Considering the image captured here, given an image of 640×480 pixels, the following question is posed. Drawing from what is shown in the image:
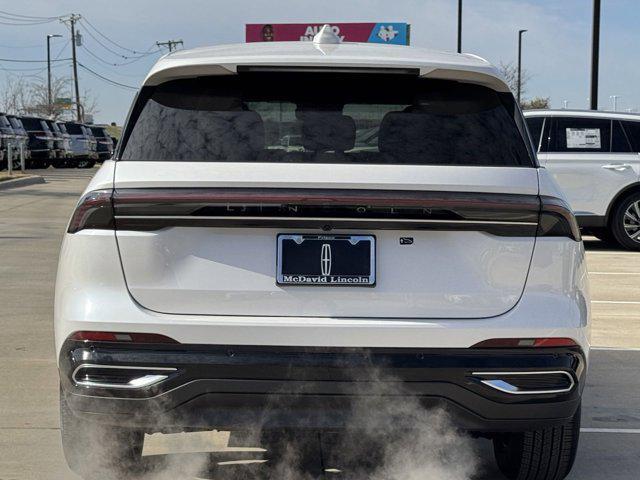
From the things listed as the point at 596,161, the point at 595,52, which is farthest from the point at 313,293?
the point at 595,52

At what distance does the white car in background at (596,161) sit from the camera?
46.1 ft

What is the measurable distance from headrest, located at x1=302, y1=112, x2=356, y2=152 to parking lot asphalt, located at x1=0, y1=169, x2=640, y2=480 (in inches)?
60.9

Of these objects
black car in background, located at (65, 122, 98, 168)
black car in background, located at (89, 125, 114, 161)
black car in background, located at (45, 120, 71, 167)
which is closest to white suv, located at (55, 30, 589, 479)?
black car in background, located at (45, 120, 71, 167)

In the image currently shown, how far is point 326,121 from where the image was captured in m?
3.98

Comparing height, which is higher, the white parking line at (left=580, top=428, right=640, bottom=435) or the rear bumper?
the rear bumper

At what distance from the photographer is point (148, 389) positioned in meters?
3.65

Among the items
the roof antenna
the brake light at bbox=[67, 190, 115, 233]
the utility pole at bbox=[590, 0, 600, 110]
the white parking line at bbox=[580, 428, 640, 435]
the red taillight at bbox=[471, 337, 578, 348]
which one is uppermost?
the utility pole at bbox=[590, 0, 600, 110]

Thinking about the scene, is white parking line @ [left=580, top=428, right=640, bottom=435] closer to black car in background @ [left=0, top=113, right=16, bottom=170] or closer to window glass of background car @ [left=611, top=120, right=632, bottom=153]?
window glass of background car @ [left=611, top=120, right=632, bottom=153]

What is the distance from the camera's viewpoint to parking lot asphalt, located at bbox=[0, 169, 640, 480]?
4.79 meters

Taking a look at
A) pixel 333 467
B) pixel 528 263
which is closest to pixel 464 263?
pixel 528 263

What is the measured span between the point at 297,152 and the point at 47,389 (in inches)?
116

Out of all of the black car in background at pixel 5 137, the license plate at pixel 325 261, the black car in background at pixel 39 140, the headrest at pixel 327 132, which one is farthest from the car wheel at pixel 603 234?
the black car in background at pixel 39 140

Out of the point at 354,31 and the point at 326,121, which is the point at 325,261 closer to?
the point at 326,121

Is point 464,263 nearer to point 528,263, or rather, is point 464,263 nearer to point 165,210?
point 528,263
